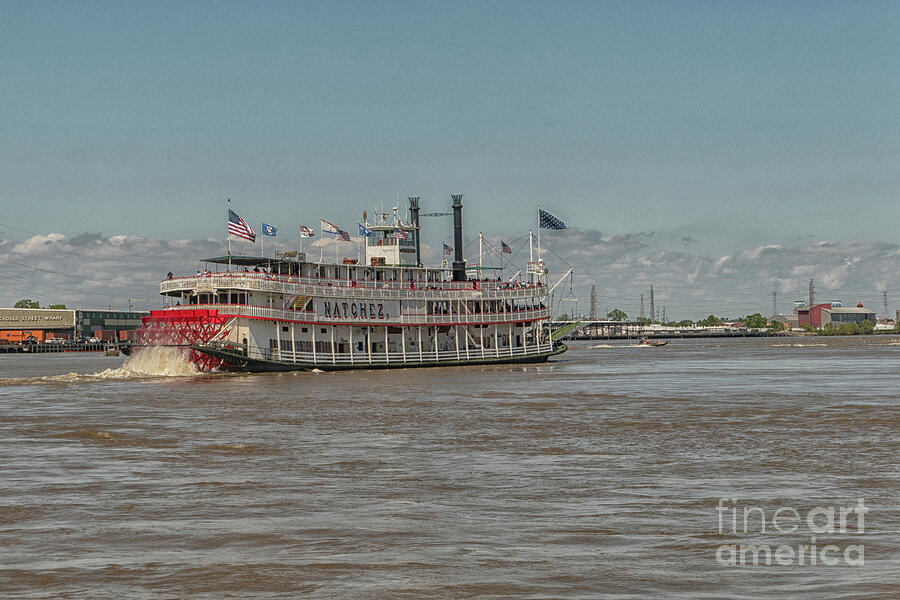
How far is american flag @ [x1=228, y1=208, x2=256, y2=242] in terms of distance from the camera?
57156mm

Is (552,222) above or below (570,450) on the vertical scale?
above

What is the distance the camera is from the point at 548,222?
7550cm

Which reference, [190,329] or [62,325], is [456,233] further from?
[62,325]

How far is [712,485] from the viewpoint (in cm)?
1658

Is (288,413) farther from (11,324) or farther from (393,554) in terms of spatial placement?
(11,324)

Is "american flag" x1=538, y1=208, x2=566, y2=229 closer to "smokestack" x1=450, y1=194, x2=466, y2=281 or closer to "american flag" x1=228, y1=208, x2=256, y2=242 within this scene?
"smokestack" x1=450, y1=194, x2=466, y2=281

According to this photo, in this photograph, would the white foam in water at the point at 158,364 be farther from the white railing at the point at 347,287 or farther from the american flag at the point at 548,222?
the american flag at the point at 548,222

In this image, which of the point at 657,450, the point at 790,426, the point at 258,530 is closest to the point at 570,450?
the point at 657,450

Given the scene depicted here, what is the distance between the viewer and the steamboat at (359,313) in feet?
186

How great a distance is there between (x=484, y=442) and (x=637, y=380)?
99.2ft

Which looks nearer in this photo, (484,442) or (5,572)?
(5,572)

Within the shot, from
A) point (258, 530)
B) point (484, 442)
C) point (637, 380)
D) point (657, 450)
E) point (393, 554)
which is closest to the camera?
point (393, 554)

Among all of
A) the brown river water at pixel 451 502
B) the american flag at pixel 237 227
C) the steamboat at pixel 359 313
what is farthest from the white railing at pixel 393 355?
the brown river water at pixel 451 502

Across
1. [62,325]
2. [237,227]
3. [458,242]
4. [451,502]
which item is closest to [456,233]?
[458,242]
